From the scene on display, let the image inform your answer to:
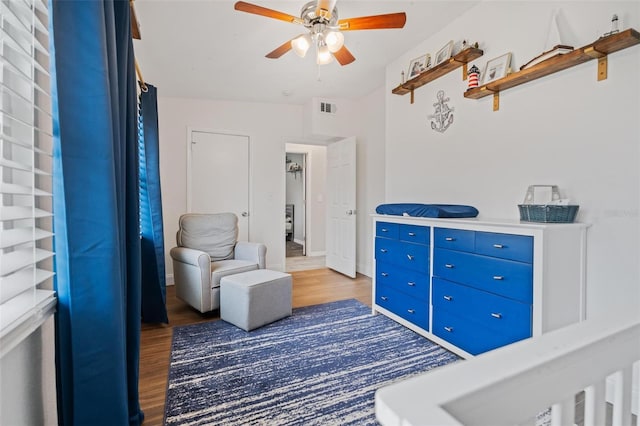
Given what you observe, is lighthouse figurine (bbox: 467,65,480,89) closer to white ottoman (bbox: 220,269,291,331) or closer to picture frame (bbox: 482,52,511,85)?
picture frame (bbox: 482,52,511,85)

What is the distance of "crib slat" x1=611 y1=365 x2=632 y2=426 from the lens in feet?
1.98

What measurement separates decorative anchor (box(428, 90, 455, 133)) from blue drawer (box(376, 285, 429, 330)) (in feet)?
5.06

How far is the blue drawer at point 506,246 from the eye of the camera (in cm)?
172

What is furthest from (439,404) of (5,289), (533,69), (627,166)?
(533,69)

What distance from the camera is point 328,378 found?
1904 mm

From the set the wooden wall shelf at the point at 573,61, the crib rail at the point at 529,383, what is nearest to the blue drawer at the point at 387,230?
the wooden wall shelf at the point at 573,61

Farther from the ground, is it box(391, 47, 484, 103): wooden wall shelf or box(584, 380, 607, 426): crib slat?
box(391, 47, 484, 103): wooden wall shelf

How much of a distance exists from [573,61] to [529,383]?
82.8 inches

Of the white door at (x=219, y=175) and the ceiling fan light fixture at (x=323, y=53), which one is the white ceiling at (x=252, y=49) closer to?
the ceiling fan light fixture at (x=323, y=53)

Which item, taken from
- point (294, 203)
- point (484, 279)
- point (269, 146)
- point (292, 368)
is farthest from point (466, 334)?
point (294, 203)

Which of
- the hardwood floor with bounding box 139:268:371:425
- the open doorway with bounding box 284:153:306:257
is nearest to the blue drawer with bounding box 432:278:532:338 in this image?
the hardwood floor with bounding box 139:268:371:425

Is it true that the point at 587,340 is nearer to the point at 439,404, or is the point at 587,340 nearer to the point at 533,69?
the point at 439,404

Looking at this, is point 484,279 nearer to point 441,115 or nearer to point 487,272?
point 487,272

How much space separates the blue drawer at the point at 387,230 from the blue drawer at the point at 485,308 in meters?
0.58
